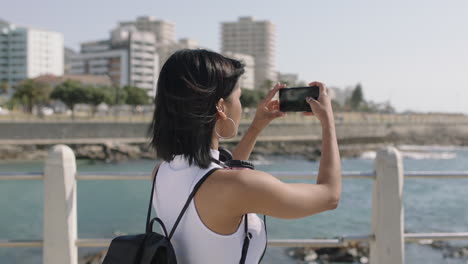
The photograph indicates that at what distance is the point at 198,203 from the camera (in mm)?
1199

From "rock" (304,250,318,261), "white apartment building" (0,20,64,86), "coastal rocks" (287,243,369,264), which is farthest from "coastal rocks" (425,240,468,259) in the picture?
"white apartment building" (0,20,64,86)

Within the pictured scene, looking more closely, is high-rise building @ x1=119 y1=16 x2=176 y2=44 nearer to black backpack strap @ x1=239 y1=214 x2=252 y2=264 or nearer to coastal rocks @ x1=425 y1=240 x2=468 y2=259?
coastal rocks @ x1=425 y1=240 x2=468 y2=259

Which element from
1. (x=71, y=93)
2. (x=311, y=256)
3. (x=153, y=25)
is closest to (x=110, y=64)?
(x=71, y=93)

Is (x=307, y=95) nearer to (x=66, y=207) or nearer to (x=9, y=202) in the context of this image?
(x=66, y=207)

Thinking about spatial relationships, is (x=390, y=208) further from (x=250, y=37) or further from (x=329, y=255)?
(x=250, y=37)

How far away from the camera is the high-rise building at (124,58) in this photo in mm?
91062

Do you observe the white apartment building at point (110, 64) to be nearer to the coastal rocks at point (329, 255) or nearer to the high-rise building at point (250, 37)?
the high-rise building at point (250, 37)

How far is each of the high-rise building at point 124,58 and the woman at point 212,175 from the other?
8919 cm

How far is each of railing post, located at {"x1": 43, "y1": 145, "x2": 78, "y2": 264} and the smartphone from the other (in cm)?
135

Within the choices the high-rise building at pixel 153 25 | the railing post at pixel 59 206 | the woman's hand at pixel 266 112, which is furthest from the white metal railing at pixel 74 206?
the high-rise building at pixel 153 25

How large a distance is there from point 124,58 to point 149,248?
305 feet

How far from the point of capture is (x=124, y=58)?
91062mm

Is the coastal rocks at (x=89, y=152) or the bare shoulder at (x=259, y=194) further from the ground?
the bare shoulder at (x=259, y=194)

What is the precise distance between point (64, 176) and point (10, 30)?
354 ft
